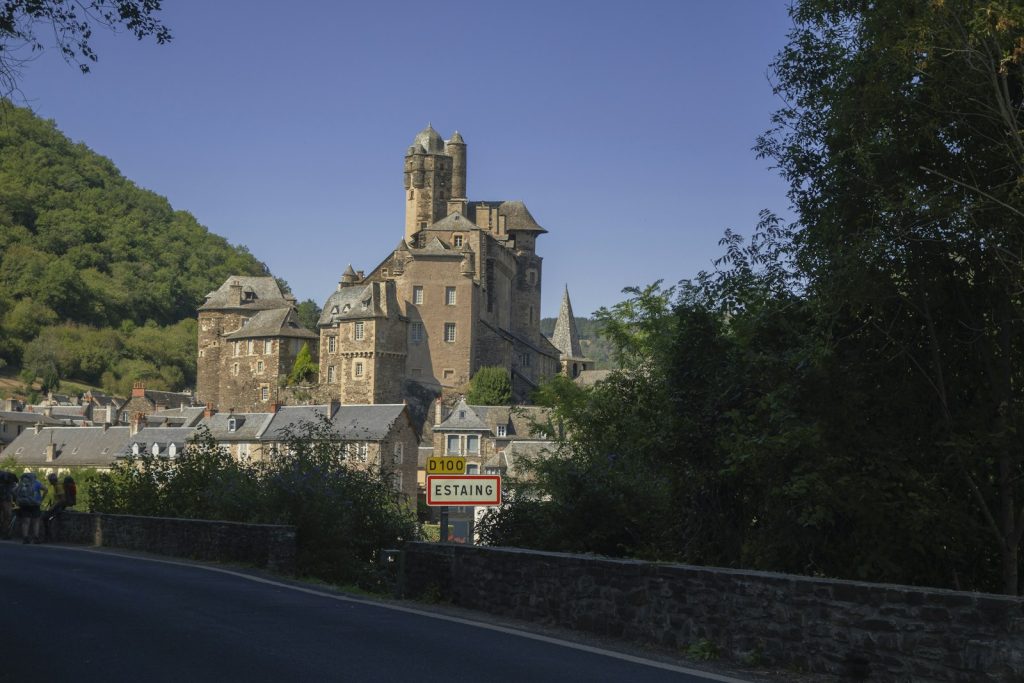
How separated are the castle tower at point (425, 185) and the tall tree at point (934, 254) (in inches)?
4544

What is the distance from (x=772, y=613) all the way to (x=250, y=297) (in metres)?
121

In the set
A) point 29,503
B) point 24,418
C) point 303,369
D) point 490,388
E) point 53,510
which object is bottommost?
point 53,510

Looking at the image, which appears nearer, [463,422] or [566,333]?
[463,422]

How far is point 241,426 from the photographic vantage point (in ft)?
328

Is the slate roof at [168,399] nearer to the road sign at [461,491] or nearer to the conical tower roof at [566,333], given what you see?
the conical tower roof at [566,333]

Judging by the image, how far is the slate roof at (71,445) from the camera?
10738cm

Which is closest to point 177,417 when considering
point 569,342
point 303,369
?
point 303,369

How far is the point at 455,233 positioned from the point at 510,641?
10935 centimetres

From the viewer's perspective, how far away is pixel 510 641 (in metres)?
11.3

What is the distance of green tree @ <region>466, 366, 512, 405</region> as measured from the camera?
4181 inches

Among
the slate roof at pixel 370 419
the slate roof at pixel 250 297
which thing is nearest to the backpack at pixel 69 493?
the slate roof at pixel 370 419

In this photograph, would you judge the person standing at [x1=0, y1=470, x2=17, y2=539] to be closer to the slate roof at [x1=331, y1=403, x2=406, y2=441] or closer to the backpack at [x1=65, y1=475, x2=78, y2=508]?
the backpack at [x1=65, y1=475, x2=78, y2=508]

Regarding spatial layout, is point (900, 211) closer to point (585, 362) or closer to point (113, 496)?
point (113, 496)

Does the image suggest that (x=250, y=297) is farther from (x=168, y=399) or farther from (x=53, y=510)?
(x=53, y=510)
